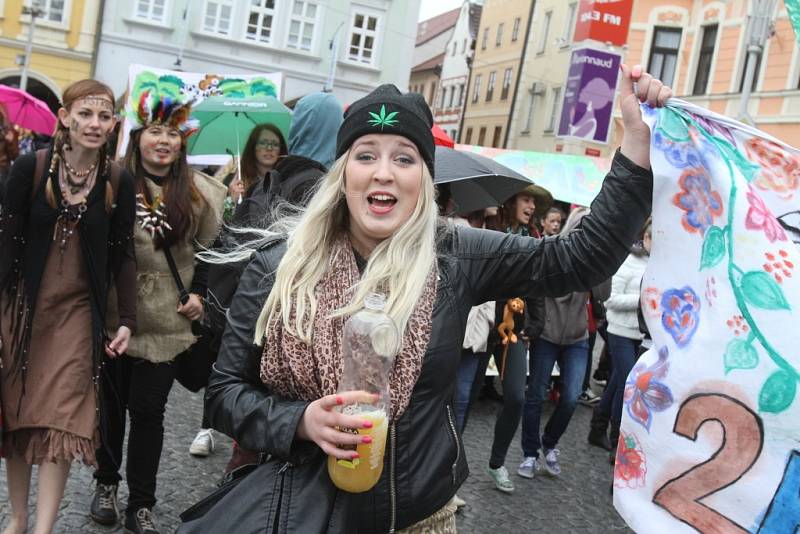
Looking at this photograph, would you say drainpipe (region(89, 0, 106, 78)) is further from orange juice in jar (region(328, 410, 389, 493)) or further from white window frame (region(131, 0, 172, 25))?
orange juice in jar (region(328, 410, 389, 493))

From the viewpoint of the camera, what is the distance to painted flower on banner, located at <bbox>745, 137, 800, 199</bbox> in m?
2.29

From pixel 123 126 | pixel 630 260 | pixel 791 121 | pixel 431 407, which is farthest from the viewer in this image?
pixel 791 121

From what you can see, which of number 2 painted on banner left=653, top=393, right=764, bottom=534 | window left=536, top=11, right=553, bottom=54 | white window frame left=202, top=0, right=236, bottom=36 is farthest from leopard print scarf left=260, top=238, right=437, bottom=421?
window left=536, top=11, right=553, bottom=54

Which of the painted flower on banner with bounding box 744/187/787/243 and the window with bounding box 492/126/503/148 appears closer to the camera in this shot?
the painted flower on banner with bounding box 744/187/787/243

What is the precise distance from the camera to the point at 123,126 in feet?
37.8

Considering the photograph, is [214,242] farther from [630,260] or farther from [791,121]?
[791,121]

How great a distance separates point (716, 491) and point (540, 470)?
4.51 metres

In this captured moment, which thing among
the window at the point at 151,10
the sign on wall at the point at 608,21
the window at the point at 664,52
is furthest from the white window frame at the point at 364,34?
the window at the point at 664,52

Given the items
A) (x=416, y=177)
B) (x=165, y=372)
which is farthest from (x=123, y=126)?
(x=416, y=177)

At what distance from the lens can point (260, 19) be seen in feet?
95.2

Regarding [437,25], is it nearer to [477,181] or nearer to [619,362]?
[619,362]

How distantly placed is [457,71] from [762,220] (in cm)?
5520

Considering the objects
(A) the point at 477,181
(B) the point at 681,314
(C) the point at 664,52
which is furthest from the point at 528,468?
(C) the point at 664,52

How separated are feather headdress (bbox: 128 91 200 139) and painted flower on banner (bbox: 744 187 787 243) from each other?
119 inches
